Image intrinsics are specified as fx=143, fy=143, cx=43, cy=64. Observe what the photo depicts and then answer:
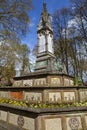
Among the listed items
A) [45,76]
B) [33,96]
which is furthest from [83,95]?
[33,96]

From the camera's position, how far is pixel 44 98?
8.16 meters

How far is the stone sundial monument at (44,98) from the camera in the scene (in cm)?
593

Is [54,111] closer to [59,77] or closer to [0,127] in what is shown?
[0,127]

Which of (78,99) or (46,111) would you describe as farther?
(78,99)

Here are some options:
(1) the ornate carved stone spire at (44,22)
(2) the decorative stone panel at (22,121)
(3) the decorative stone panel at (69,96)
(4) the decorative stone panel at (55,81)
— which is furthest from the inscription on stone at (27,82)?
(1) the ornate carved stone spire at (44,22)

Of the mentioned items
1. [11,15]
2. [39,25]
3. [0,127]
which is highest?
[11,15]

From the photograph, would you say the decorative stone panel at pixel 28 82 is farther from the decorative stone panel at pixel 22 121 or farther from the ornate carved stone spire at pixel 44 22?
the ornate carved stone spire at pixel 44 22

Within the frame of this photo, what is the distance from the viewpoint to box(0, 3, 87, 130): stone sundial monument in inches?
234

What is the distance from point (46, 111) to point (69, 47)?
21.8 metres

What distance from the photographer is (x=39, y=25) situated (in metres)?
14.3

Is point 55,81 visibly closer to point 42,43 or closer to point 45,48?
point 45,48

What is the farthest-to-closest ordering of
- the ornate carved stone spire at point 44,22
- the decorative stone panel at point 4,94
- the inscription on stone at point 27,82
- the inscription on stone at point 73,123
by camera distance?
the ornate carved stone spire at point 44,22, the inscription on stone at point 27,82, the decorative stone panel at point 4,94, the inscription on stone at point 73,123

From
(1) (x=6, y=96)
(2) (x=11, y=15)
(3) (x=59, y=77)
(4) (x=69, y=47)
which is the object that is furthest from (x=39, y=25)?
(4) (x=69, y=47)

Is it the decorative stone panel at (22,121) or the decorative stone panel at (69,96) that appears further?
the decorative stone panel at (69,96)
